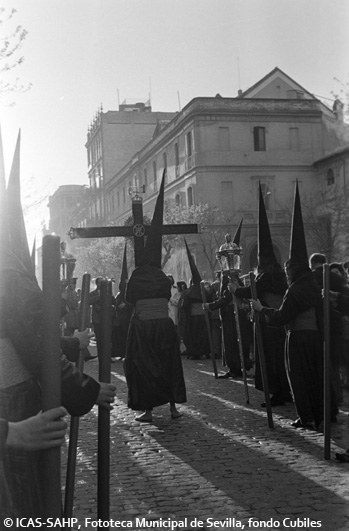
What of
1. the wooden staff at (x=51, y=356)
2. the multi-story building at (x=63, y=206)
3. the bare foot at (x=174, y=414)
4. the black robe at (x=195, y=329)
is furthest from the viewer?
the multi-story building at (x=63, y=206)

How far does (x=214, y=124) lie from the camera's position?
4278cm

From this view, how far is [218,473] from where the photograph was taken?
5449 millimetres

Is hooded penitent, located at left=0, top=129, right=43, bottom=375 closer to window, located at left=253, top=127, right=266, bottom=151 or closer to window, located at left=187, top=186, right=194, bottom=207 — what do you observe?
window, located at left=187, top=186, right=194, bottom=207

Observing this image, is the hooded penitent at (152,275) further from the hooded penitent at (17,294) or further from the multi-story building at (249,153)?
the multi-story building at (249,153)

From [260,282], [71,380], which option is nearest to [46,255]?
[71,380]

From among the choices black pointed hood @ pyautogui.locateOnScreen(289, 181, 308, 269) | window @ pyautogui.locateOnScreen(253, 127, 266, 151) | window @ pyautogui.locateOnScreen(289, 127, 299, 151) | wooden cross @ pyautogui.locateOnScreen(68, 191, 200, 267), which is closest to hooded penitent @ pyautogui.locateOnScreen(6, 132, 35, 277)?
black pointed hood @ pyautogui.locateOnScreen(289, 181, 308, 269)

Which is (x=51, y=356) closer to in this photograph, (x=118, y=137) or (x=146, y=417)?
(x=146, y=417)

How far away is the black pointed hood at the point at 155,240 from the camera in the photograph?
8.26m

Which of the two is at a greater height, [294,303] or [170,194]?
[170,194]

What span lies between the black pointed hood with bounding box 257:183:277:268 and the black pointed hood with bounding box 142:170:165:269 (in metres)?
1.19

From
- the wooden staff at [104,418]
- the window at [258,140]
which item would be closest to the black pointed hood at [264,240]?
the wooden staff at [104,418]

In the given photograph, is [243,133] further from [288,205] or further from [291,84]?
[291,84]

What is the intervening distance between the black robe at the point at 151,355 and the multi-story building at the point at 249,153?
32684 millimetres

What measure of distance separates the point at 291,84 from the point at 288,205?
1254cm
